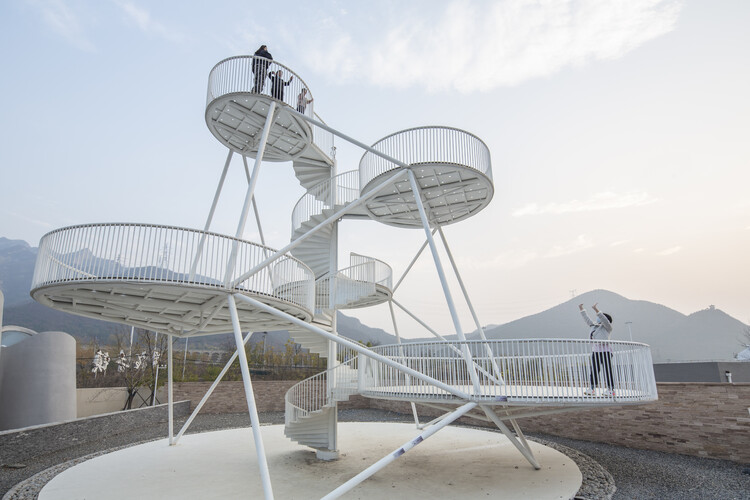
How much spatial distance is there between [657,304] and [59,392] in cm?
13191

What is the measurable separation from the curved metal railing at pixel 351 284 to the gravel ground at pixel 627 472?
7352 millimetres

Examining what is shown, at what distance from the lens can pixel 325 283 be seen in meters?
14.3

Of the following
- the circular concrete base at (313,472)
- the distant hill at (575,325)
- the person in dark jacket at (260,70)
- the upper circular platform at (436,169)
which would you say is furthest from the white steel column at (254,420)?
the distant hill at (575,325)

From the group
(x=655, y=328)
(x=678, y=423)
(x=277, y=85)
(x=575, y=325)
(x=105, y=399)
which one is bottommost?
(x=678, y=423)

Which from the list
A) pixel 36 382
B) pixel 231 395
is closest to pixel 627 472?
pixel 36 382

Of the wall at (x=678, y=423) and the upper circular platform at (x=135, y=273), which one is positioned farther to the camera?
the wall at (x=678, y=423)

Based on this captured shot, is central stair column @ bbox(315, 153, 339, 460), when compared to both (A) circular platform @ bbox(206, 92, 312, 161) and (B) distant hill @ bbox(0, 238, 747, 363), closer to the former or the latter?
(A) circular platform @ bbox(206, 92, 312, 161)

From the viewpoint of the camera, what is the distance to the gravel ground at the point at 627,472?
823 cm

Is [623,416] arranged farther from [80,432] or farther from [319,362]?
[319,362]

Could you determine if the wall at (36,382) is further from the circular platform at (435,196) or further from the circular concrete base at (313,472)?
the circular platform at (435,196)

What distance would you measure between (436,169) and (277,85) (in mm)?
4580

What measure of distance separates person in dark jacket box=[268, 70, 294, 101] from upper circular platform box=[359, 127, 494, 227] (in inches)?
105

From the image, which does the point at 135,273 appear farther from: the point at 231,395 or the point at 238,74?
the point at 231,395

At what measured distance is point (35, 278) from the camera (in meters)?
8.43
